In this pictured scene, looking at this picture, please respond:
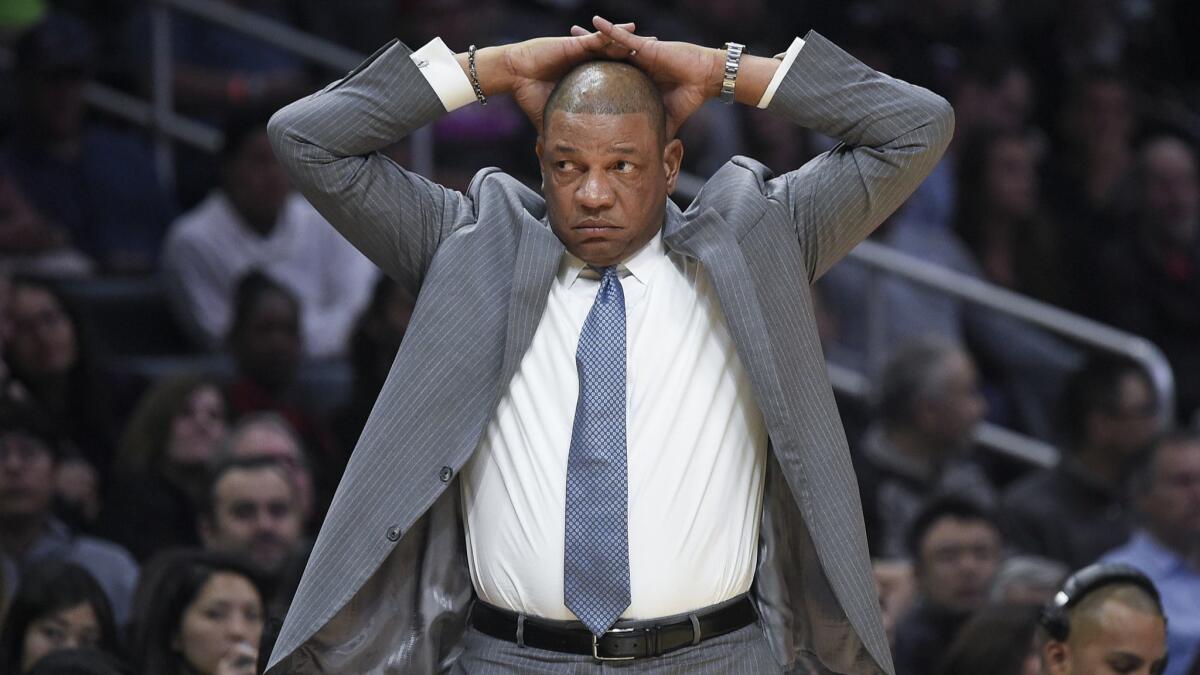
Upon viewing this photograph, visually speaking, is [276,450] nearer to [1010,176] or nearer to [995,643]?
[995,643]

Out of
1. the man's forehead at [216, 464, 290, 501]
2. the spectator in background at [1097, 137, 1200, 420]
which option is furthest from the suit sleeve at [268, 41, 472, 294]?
the spectator in background at [1097, 137, 1200, 420]

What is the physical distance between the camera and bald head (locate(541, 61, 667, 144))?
3105 mm

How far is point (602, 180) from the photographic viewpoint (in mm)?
3098

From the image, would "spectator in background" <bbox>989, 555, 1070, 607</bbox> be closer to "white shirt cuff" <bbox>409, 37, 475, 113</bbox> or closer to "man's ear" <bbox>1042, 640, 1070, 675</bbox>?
"man's ear" <bbox>1042, 640, 1070, 675</bbox>

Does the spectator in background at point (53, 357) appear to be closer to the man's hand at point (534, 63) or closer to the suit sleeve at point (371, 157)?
the suit sleeve at point (371, 157)

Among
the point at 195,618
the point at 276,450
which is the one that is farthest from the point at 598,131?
the point at 276,450

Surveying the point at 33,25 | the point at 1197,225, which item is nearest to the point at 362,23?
the point at 33,25

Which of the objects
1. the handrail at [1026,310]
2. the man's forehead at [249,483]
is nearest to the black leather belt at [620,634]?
the man's forehead at [249,483]

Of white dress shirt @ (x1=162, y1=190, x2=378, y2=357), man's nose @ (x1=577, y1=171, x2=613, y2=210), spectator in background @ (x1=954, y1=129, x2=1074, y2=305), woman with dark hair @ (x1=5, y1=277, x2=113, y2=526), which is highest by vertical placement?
spectator in background @ (x1=954, y1=129, x2=1074, y2=305)

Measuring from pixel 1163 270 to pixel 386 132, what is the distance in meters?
5.20

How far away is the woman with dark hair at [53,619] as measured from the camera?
14.9 ft

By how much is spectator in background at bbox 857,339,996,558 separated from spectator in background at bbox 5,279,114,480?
94.8 inches

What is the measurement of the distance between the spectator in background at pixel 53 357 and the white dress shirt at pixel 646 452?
10.4 ft

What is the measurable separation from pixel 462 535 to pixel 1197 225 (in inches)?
210
